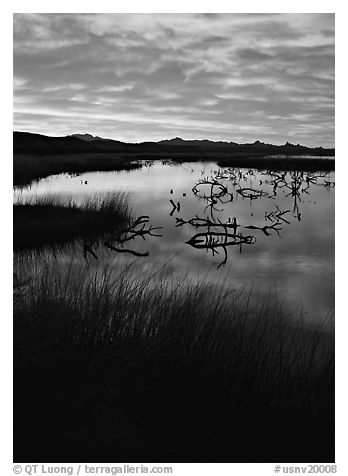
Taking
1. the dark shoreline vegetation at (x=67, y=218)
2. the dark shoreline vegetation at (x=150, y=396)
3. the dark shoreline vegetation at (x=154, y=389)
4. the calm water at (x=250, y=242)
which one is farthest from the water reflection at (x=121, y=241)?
the dark shoreline vegetation at (x=150, y=396)

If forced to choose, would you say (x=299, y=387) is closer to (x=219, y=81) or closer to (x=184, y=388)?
(x=184, y=388)

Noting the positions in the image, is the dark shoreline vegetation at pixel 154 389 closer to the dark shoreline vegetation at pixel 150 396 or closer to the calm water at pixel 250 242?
the dark shoreline vegetation at pixel 150 396

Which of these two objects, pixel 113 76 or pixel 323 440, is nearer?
pixel 323 440

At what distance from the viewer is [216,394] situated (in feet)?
8.82

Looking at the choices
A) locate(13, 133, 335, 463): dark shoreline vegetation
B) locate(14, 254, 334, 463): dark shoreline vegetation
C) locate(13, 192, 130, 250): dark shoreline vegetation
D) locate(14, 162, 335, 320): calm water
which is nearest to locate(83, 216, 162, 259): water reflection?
locate(14, 162, 335, 320): calm water

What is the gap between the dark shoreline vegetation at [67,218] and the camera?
5519 mm

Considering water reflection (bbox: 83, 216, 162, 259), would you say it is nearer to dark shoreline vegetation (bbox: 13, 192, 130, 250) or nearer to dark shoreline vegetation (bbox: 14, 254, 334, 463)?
dark shoreline vegetation (bbox: 13, 192, 130, 250)

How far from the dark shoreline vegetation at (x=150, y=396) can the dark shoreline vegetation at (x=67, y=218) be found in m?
2.27

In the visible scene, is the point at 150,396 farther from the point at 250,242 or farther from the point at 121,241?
the point at 250,242

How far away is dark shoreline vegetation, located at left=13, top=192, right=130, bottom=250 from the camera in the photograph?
5.52 metres
